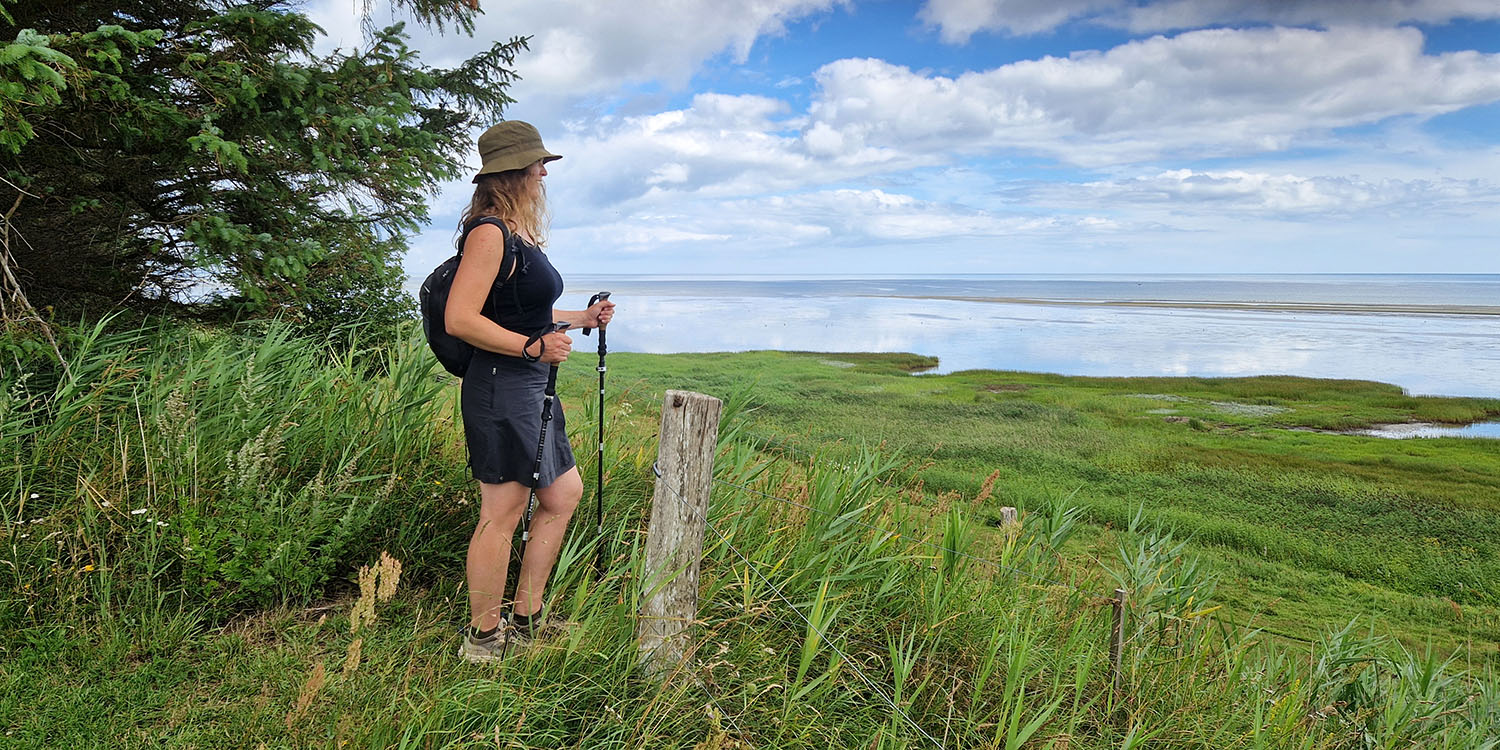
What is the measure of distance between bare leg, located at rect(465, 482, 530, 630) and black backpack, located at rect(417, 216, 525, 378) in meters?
0.49

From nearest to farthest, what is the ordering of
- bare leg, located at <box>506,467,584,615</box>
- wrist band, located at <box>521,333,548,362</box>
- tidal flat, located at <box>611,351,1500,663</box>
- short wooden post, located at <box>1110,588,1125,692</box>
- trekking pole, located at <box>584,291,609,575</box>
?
wrist band, located at <box>521,333,548,362</box>, short wooden post, located at <box>1110,588,1125,692</box>, bare leg, located at <box>506,467,584,615</box>, trekking pole, located at <box>584,291,609,575</box>, tidal flat, located at <box>611,351,1500,663</box>

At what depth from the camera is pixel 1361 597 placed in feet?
24.5

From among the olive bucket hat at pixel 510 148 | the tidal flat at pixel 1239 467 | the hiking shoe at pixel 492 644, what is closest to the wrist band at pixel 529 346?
the olive bucket hat at pixel 510 148

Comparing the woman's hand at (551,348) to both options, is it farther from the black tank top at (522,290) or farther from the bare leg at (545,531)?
the bare leg at (545,531)

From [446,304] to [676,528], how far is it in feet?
3.82

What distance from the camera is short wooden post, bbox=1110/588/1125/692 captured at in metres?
3.02

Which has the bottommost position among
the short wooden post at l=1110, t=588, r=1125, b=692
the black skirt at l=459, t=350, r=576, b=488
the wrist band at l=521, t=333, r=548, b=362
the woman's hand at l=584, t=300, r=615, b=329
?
the short wooden post at l=1110, t=588, r=1125, b=692

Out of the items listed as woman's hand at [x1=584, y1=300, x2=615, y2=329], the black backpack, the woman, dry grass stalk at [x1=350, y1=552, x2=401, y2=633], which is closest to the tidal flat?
woman's hand at [x1=584, y1=300, x2=615, y2=329]

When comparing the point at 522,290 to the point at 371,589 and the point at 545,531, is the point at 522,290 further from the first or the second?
the point at 371,589

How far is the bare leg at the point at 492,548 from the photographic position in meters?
3.02

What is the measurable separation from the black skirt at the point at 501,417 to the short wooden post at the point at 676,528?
478 mm

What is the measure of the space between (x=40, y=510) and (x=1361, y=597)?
972cm

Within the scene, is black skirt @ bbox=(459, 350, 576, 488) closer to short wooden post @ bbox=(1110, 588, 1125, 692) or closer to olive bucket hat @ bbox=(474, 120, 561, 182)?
olive bucket hat @ bbox=(474, 120, 561, 182)

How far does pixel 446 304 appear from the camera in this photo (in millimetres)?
2877
